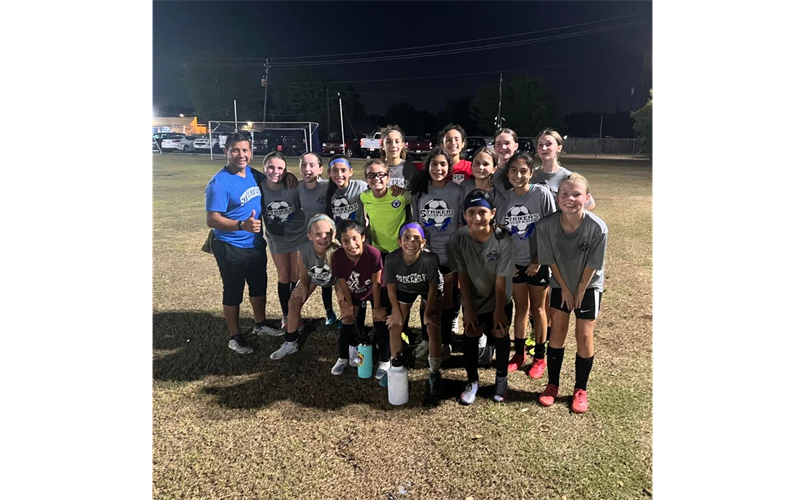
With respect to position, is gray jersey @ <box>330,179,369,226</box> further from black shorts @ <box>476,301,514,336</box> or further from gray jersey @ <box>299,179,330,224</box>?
black shorts @ <box>476,301,514,336</box>

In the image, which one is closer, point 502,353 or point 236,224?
point 502,353

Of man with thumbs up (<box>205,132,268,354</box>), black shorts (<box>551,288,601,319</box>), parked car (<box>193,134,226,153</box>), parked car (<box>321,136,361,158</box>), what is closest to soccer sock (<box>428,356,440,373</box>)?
black shorts (<box>551,288,601,319</box>)

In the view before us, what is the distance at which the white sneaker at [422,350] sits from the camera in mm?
4742

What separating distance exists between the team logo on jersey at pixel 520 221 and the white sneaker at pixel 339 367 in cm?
202

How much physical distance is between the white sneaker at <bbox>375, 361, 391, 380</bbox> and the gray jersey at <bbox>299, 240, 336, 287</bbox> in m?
0.92

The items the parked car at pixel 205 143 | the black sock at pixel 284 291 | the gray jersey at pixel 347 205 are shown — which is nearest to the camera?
the gray jersey at pixel 347 205

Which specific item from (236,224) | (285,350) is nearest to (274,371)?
(285,350)

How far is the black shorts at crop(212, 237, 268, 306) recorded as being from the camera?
4.62 metres

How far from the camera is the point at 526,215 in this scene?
4211 millimetres

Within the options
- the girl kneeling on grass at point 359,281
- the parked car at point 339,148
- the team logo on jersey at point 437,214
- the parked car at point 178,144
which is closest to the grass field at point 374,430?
the girl kneeling on grass at point 359,281

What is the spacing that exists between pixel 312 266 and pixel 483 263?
174cm

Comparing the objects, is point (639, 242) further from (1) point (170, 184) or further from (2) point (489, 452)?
(1) point (170, 184)

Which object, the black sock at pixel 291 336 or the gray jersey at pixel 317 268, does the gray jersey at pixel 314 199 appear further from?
the black sock at pixel 291 336

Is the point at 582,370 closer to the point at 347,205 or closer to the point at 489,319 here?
the point at 489,319
